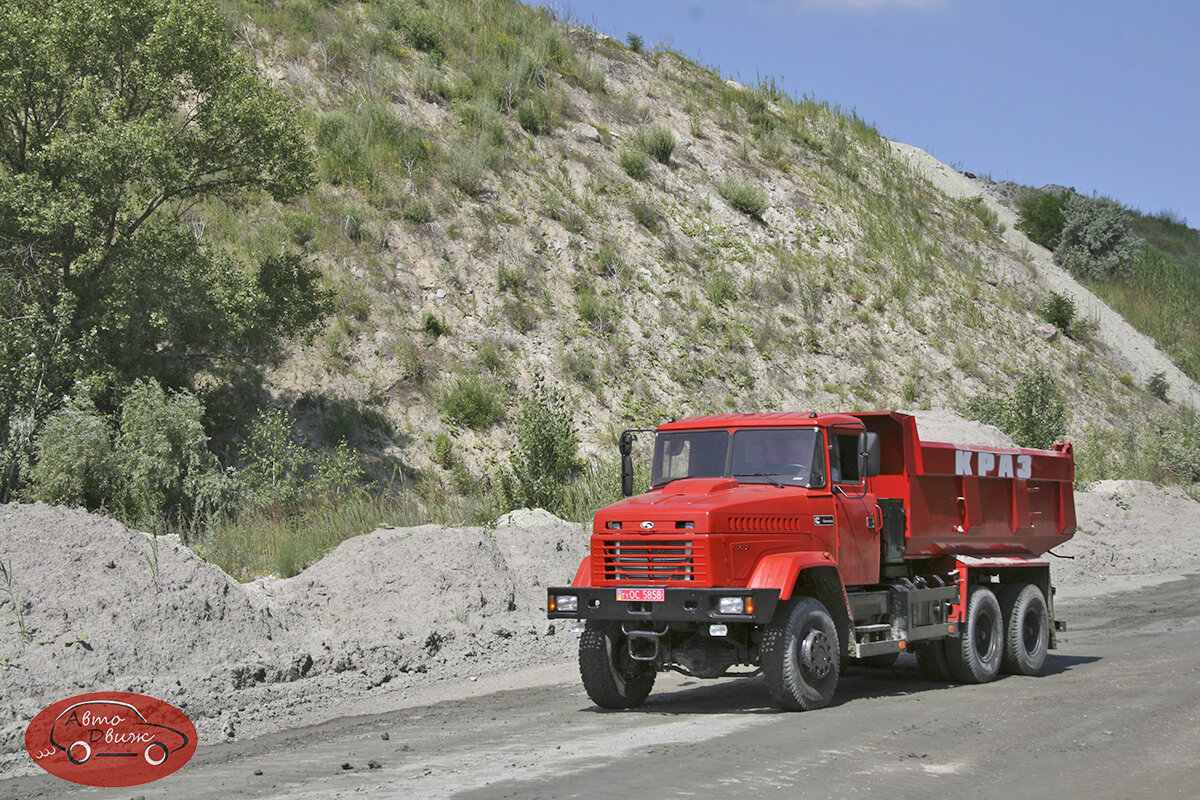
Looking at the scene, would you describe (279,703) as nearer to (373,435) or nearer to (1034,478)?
(1034,478)


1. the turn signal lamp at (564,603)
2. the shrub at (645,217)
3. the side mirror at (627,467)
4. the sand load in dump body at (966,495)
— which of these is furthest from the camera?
the shrub at (645,217)

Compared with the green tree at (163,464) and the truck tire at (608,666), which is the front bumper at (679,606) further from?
the green tree at (163,464)

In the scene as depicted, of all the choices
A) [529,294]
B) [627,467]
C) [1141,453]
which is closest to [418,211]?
[529,294]

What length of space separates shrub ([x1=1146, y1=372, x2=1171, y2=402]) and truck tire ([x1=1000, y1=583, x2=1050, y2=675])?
31988 millimetres

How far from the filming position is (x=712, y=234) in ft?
121

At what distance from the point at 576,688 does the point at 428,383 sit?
51.7 ft

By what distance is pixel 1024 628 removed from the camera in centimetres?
1307

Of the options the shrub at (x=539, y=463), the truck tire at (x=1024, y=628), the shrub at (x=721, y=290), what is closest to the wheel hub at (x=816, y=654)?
the truck tire at (x=1024, y=628)

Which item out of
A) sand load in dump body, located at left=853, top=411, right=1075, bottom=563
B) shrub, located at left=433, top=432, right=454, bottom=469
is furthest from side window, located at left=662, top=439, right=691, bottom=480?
shrub, located at left=433, top=432, right=454, bottom=469

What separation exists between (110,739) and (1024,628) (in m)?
10.1

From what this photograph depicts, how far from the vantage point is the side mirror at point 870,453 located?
419 inches

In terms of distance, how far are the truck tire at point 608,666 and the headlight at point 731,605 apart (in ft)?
4.41

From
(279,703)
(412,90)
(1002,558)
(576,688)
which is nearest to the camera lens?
(279,703)

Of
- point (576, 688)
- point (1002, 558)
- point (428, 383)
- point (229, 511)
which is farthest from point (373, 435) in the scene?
point (1002, 558)
